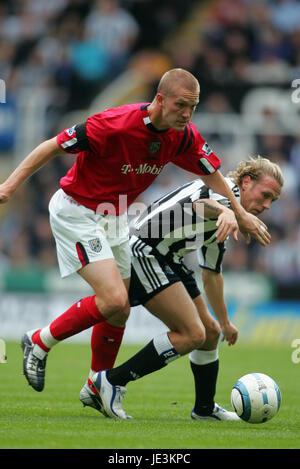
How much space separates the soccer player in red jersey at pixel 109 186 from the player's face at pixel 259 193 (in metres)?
0.25

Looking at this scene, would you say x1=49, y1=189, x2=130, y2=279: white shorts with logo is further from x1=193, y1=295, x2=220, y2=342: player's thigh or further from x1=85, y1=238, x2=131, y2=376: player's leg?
x1=193, y1=295, x2=220, y2=342: player's thigh

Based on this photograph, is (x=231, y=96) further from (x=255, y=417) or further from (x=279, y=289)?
(x=255, y=417)

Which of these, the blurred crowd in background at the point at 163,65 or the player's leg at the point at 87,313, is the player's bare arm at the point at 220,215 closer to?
the player's leg at the point at 87,313

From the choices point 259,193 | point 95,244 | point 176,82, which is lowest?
point 95,244

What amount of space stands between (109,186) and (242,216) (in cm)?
97

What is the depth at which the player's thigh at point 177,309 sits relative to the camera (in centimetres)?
569

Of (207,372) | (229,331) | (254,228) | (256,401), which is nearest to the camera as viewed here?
(256,401)

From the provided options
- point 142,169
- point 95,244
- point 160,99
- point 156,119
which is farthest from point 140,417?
point 160,99

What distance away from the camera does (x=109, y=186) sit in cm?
579

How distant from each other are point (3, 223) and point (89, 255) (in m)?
9.72

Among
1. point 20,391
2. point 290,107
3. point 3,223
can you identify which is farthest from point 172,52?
point 20,391

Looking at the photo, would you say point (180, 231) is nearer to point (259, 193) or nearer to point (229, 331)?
point (259, 193)

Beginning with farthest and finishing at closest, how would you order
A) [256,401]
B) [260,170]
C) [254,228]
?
[260,170] → [254,228] → [256,401]

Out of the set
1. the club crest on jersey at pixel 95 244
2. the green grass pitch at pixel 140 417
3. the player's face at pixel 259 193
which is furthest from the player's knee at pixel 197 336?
the player's face at pixel 259 193
